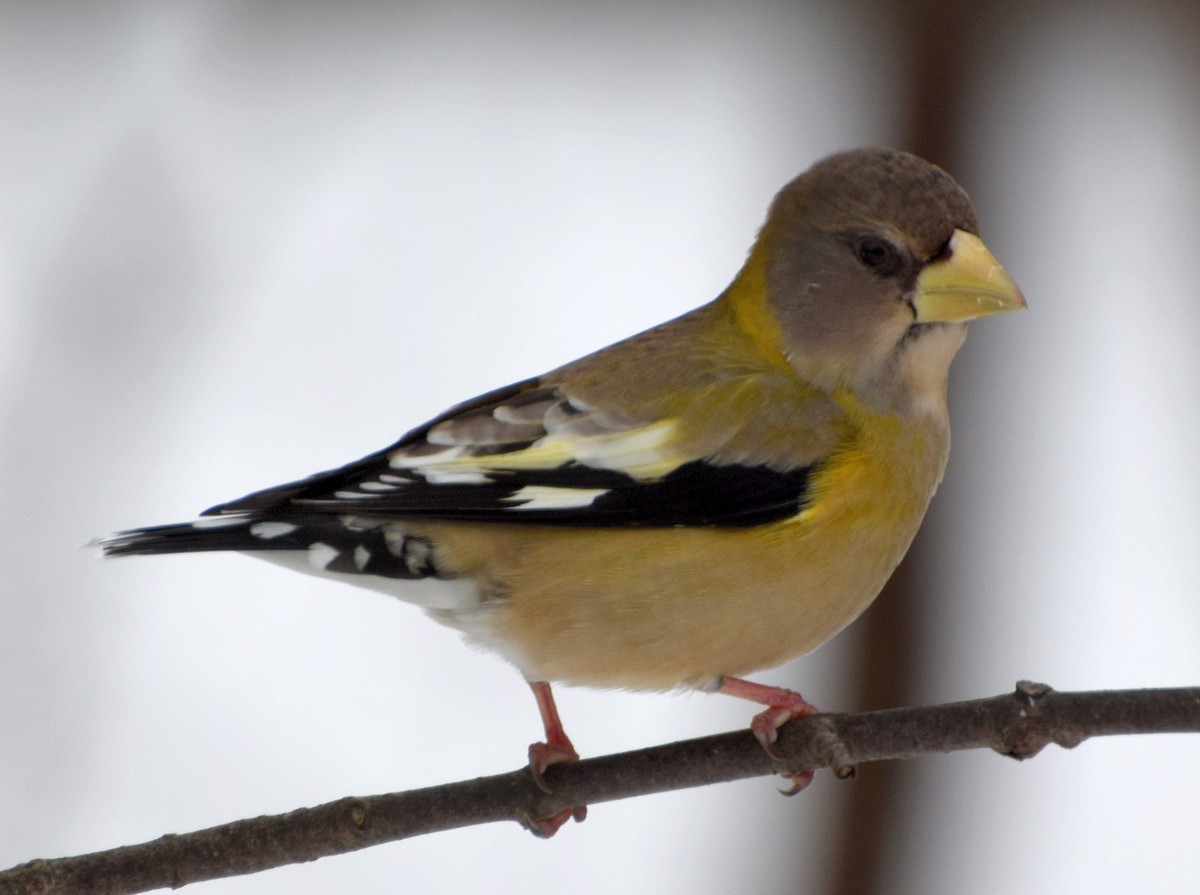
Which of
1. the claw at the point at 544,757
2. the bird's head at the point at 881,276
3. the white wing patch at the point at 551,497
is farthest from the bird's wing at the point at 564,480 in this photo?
the claw at the point at 544,757

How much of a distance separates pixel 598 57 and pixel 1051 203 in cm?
147

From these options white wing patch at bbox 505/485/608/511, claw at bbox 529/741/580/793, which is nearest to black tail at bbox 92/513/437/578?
white wing patch at bbox 505/485/608/511

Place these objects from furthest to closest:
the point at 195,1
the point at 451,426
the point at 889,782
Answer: the point at 195,1 → the point at 889,782 → the point at 451,426

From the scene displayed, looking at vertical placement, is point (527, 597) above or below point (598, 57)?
below

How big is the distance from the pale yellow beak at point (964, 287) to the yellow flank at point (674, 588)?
280 mm

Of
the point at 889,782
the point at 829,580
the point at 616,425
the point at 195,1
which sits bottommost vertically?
the point at 889,782

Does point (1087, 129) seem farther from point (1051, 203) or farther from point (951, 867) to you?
point (951, 867)

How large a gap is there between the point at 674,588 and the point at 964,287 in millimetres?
656

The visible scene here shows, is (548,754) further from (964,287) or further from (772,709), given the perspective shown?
(964,287)

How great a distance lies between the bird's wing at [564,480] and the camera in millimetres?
2141

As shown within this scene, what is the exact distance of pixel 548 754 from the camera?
2.17 metres

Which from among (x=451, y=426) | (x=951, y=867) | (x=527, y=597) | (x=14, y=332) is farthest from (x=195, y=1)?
(x=951, y=867)

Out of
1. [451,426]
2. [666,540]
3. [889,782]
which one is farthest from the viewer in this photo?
[889,782]

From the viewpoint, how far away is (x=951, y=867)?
163 inches
